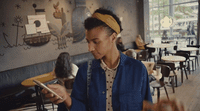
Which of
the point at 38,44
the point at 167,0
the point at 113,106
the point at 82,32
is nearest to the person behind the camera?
the point at 113,106

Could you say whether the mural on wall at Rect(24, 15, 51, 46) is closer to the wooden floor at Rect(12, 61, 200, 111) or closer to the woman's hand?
the wooden floor at Rect(12, 61, 200, 111)

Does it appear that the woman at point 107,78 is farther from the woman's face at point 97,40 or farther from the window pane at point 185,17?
the window pane at point 185,17

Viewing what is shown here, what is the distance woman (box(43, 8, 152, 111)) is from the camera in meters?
0.95

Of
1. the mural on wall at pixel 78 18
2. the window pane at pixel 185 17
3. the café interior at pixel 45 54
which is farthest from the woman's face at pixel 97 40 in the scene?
the window pane at pixel 185 17

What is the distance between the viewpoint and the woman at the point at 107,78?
950mm

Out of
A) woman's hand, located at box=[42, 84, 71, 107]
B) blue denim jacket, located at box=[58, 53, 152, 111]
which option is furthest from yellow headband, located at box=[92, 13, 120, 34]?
woman's hand, located at box=[42, 84, 71, 107]

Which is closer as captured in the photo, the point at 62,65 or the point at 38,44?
the point at 62,65

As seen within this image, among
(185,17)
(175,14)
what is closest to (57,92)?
(185,17)

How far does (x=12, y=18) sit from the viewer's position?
4086 mm

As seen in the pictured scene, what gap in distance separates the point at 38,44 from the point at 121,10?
197 inches

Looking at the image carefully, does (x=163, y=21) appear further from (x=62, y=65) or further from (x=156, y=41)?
(x=62, y=65)

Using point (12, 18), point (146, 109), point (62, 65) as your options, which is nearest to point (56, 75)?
point (62, 65)

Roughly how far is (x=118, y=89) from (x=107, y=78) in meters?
0.11

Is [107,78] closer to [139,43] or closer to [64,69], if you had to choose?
[64,69]
